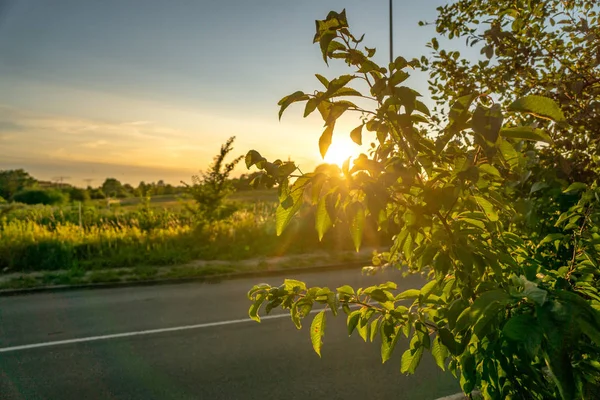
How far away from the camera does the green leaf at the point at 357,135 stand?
162cm

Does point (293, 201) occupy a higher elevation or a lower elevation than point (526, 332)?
higher

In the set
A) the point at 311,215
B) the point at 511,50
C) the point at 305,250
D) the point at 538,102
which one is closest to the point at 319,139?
the point at 538,102

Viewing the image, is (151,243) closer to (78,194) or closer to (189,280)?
(189,280)

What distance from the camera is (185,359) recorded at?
5754 mm

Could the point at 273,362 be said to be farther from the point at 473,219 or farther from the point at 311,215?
the point at 311,215

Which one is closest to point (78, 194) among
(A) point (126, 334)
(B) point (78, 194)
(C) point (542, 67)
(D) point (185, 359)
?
(B) point (78, 194)

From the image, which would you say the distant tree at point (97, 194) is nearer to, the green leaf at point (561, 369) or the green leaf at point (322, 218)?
the green leaf at point (322, 218)

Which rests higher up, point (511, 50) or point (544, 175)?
point (511, 50)

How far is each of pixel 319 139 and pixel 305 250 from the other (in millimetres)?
13318

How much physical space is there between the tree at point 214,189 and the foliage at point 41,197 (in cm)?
3144

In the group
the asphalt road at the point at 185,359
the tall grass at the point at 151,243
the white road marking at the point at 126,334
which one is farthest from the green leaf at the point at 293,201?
the tall grass at the point at 151,243

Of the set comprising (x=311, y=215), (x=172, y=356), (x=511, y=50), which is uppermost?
(x=511, y=50)

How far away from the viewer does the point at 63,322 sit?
24.2ft

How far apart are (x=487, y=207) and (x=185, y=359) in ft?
16.0
